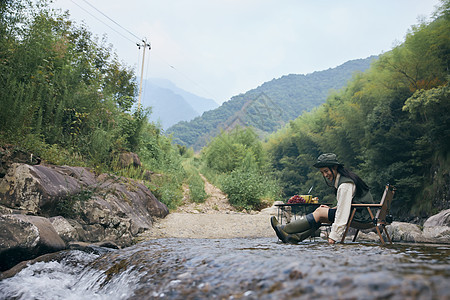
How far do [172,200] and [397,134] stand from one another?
13.0 m

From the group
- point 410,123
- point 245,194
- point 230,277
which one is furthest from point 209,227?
point 410,123

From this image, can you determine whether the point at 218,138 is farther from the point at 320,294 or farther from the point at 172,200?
the point at 320,294

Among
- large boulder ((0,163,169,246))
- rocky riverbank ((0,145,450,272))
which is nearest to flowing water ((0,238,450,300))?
rocky riverbank ((0,145,450,272))

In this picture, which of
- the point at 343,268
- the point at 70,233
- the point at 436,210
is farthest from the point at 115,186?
the point at 436,210

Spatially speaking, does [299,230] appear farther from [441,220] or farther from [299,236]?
[441,220]

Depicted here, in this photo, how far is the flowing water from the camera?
5.06 ft

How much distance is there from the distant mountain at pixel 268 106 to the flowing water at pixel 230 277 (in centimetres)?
4811

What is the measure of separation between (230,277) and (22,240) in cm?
251

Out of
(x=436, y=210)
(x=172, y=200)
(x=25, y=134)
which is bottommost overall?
(x=436, y=210)

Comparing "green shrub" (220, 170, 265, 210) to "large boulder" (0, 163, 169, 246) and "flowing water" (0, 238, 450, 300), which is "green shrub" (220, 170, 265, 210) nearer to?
"large boulder" (0, 163, 169, 246)

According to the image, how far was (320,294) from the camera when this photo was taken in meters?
1.56

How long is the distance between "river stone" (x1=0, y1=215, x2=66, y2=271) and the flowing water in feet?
0.71

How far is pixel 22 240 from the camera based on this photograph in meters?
3.42

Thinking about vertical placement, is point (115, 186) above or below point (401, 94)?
below
